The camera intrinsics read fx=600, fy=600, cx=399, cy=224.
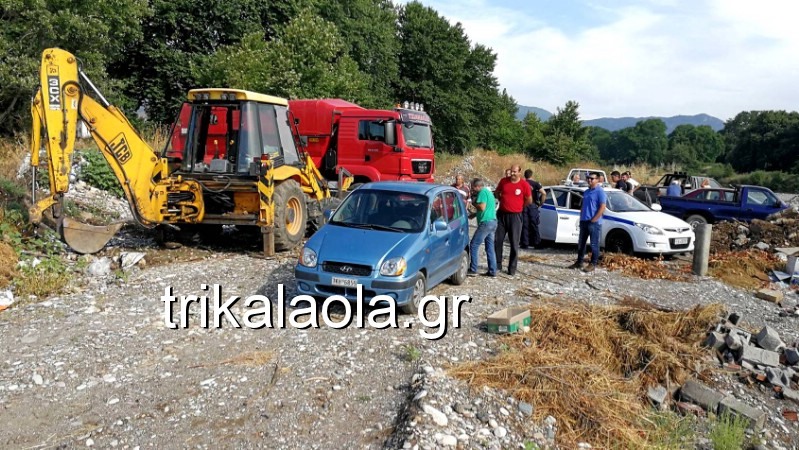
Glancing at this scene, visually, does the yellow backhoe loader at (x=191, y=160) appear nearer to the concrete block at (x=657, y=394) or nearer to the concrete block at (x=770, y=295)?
the concrete block at (x=657, y=394)

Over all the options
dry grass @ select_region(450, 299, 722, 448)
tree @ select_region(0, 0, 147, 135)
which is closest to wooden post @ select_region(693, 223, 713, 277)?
dry grass @ select_region(450, 299, 722, 448)

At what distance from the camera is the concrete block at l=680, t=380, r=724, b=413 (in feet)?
20.2

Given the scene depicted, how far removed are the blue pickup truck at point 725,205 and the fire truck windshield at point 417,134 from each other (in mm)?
7528

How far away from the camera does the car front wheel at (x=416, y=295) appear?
7.45 metres

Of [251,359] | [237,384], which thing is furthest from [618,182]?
[237,384]

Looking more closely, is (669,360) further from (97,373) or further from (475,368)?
(97,373)

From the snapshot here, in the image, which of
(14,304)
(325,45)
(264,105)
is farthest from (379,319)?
(325,45)

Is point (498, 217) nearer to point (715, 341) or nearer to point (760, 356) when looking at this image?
point (715, 341)

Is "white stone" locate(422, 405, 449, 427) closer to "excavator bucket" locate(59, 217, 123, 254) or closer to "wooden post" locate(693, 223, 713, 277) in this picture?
"excavator bucket" locate(59, 217, 123, 254)

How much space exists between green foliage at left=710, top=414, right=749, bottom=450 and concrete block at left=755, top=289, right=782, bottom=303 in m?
4.95

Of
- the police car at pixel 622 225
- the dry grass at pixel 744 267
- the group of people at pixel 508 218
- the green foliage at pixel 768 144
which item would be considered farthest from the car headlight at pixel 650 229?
the green foliage at pixel 768 144

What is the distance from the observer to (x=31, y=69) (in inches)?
650

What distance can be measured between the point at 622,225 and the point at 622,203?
878 millimetres

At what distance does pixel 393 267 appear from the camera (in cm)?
711
